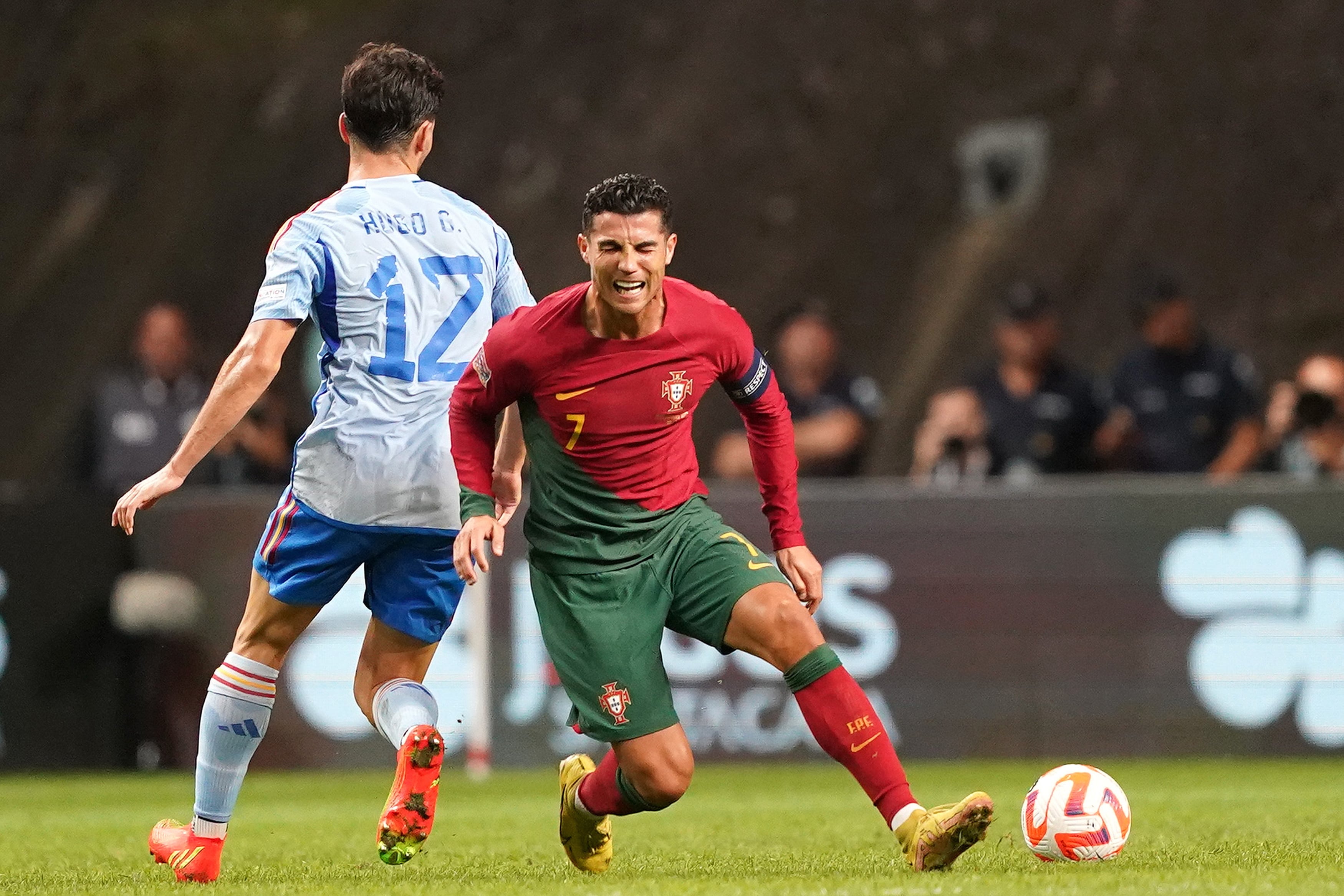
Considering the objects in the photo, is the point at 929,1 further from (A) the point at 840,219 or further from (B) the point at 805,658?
(B) the point at 805,658

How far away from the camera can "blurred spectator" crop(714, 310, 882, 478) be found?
10.7 metres

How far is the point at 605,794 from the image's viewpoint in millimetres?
5527

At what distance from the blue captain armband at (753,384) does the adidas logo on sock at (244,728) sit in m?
1.60

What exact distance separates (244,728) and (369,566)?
0.56m

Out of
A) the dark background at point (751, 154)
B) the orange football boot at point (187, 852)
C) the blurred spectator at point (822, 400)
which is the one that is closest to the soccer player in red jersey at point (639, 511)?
the orange football boot at point (187, 852)

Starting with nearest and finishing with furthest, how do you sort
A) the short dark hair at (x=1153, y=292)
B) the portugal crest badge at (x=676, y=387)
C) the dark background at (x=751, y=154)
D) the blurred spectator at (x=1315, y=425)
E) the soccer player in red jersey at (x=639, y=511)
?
the soccer player in red jersey at (x=639, y=511) → the portugal crest badge at (x=676, y=387) → the blurred spectator at (x=1315, y=425) → the short dark hair at (x=1153, y=292) → the dark background at (x=751, y=154)

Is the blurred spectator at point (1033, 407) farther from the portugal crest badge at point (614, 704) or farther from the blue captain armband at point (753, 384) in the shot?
the portugal crest badge at point (614, 704)

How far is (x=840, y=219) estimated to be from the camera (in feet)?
61.2

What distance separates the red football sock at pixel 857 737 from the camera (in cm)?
522

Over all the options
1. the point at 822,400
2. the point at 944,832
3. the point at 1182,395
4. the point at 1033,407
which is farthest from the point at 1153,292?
the point at 944,832

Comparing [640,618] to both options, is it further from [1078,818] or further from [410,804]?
[1078,818]

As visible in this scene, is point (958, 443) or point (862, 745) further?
point (958, 443)

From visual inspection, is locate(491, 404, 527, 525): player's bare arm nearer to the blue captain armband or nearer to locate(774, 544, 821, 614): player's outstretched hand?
the blue captain armband

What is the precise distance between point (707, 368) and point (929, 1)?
14.1 metres
